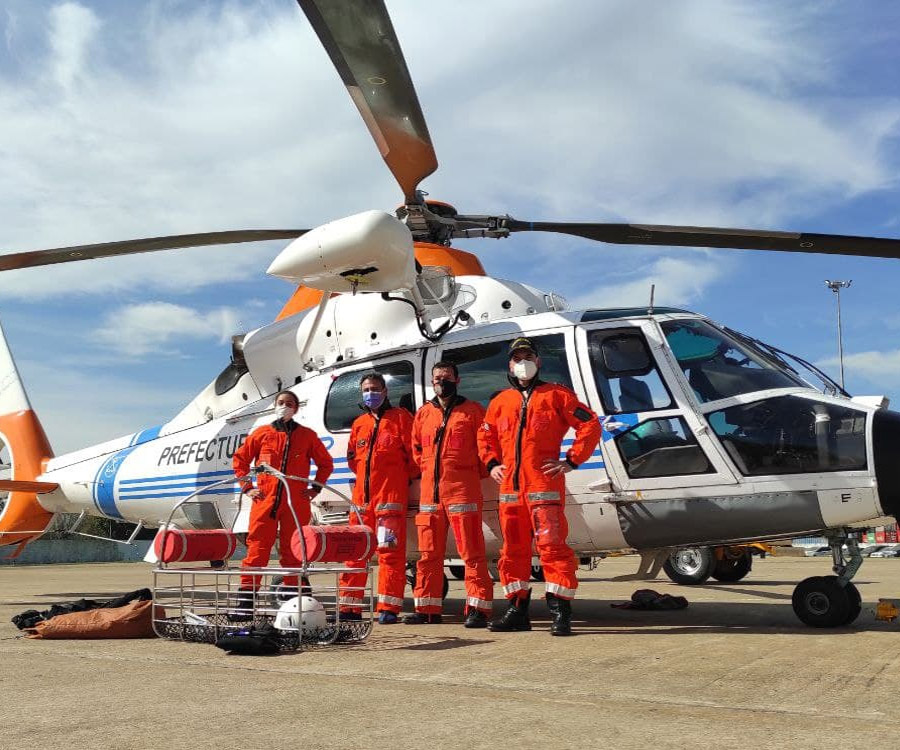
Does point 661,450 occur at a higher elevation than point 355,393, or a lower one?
lower

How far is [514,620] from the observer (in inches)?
240

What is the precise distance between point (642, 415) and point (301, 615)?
2.72 m

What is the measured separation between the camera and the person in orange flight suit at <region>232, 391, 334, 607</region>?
6840 mm

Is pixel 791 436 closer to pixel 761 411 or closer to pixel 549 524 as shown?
pixel 761 411

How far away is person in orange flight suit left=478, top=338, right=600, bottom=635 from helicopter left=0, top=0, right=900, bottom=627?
18.7 inches

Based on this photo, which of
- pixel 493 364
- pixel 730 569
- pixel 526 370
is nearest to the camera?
pixel 526 370

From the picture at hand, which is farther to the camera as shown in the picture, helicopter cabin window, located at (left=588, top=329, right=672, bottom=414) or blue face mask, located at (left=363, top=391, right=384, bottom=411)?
blue face mask, located at (left=363, top=391, right=384, bottom=411)

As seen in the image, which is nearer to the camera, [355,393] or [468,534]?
[468,534]

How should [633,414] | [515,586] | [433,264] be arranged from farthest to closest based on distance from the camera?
[433,264] → [633,414] → [515,586]

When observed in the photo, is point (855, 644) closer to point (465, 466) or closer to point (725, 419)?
point (725, 419)

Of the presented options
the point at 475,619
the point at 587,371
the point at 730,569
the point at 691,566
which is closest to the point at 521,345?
the point at 587,371

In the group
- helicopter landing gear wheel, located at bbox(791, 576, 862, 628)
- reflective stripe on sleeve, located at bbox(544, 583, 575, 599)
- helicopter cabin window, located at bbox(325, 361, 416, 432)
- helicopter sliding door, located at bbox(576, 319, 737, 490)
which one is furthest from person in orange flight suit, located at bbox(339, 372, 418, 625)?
helicopter landing gear wheel, located at bbox(791, 576, 862, 628)

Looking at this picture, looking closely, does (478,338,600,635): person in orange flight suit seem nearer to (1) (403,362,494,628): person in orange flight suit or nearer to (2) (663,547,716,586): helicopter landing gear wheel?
(1) (403,362,494,628): person in orange flight suit

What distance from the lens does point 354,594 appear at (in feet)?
22.2
